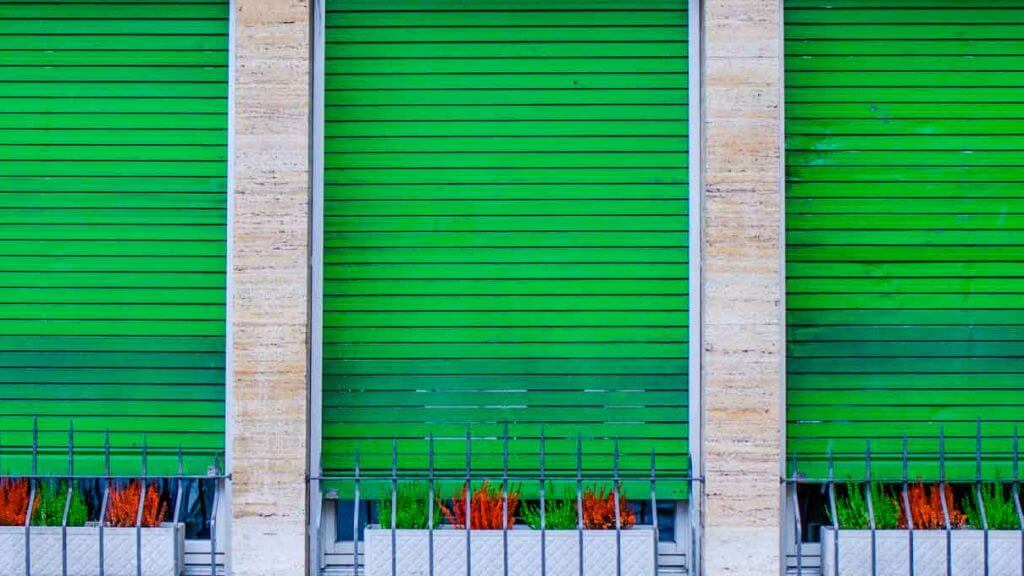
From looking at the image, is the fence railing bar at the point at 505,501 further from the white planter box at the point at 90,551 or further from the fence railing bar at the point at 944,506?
the fence railing bar at the point at 944,506

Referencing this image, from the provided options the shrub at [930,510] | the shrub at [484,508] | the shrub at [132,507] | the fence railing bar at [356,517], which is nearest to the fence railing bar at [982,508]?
the shrub at [930,510]

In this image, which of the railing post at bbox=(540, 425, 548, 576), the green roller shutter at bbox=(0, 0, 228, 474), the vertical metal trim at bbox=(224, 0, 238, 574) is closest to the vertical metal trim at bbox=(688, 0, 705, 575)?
the railing post at bbox=(540, 425, 548, 576)

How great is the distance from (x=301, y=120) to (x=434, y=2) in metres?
1.13

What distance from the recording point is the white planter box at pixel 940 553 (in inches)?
256

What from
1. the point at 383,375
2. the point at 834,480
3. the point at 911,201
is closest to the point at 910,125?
the point at 911,201

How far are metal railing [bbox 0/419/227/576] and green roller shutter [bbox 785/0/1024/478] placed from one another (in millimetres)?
3428

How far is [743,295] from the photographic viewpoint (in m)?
6.48

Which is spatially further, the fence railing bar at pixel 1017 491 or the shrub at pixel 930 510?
the shrub at pixel 930 510

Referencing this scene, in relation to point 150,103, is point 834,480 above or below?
below

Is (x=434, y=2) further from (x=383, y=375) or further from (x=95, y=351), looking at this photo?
(x=95, y=351)

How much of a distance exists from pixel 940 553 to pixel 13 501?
17.4 feet

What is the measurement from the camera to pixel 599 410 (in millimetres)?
6801

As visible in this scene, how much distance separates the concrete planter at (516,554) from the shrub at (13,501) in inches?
86.5

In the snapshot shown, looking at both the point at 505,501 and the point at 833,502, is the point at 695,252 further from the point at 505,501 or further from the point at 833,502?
the point at 505,501
